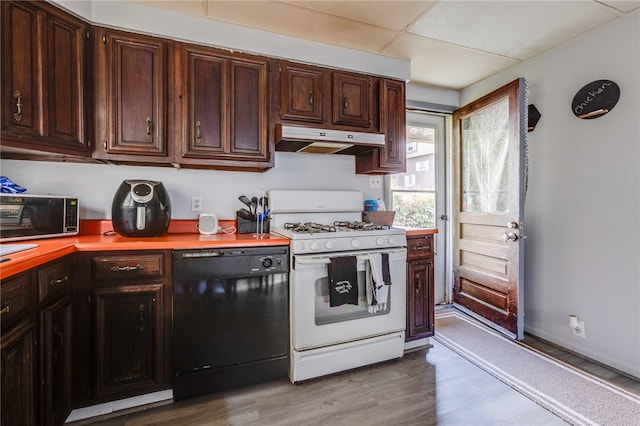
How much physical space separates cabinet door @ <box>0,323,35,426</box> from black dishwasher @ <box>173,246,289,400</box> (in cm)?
64

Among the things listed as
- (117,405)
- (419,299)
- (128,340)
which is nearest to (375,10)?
(419,299)

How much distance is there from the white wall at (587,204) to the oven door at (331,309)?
136 cm

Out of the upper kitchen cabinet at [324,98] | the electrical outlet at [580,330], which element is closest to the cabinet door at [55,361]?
the upper kitchen cabinet at [324,98]

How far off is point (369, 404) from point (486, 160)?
2.43 m

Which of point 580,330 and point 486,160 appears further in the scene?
point 486,160

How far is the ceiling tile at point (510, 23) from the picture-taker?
2043 millimetres

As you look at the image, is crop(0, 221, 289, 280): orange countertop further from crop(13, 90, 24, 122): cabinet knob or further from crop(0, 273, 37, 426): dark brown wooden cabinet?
crop(13, 90, 24, 122): cabinet knob

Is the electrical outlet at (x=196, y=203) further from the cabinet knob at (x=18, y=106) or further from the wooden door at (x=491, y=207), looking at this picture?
the wooden door at (x=491, y=207)

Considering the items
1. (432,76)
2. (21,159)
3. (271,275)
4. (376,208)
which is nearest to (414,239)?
(376,208)

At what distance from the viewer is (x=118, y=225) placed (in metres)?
1.96

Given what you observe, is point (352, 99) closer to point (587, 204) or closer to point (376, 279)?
point (376, 279)

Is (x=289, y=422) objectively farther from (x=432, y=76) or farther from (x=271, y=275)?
(x=432, y=76)

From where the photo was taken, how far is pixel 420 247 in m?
2.51

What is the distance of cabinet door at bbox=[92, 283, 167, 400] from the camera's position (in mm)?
1705
